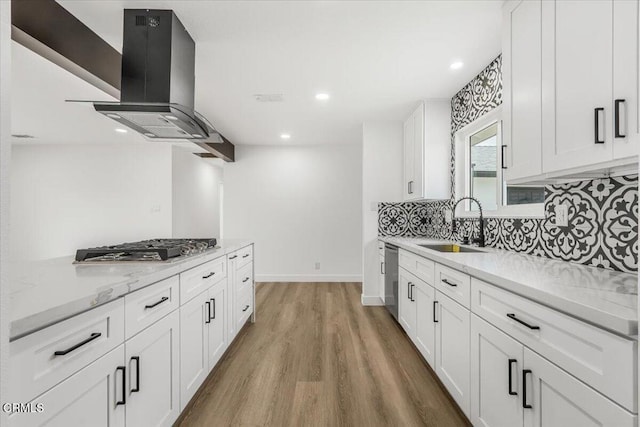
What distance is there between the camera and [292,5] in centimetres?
191

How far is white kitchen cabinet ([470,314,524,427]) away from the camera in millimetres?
1241

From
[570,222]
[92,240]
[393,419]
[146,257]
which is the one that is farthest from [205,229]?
[570,222]

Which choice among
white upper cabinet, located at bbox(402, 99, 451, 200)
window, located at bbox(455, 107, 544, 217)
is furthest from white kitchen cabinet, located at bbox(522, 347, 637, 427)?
white upper cabinet, located at bbox(402, 99, 451, 200)

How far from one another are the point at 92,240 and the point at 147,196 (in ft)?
4.36

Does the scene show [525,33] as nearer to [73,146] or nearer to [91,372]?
[91,372]

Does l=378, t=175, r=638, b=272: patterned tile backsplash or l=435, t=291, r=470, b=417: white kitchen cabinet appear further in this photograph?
l=435, t=291, r=470, b=417: white kitchen cabinet

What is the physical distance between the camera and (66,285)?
1.13 metres

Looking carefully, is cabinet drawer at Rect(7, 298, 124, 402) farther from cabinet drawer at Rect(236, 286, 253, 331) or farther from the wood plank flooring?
cabinet drawer at Rect(236, 286, 253, 331)

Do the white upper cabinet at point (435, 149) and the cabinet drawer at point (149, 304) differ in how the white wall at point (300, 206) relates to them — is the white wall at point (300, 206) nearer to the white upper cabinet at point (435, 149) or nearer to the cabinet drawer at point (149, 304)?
the white upper cabinet at point (435, 149)

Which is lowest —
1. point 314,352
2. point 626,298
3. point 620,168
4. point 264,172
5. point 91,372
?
point 314,352

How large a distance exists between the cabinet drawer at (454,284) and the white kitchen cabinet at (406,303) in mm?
667

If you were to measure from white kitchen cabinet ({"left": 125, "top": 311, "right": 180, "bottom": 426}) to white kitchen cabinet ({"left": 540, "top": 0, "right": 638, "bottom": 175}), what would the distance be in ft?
6.54

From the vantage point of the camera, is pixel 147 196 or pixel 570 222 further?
pixel 147 196

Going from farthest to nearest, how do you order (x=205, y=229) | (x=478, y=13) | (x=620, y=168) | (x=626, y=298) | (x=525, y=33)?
(x=205, y=229)
(x=478, y=13)
(x=525, y=33)
(x=620, y=168)
(x=626, y=298)
